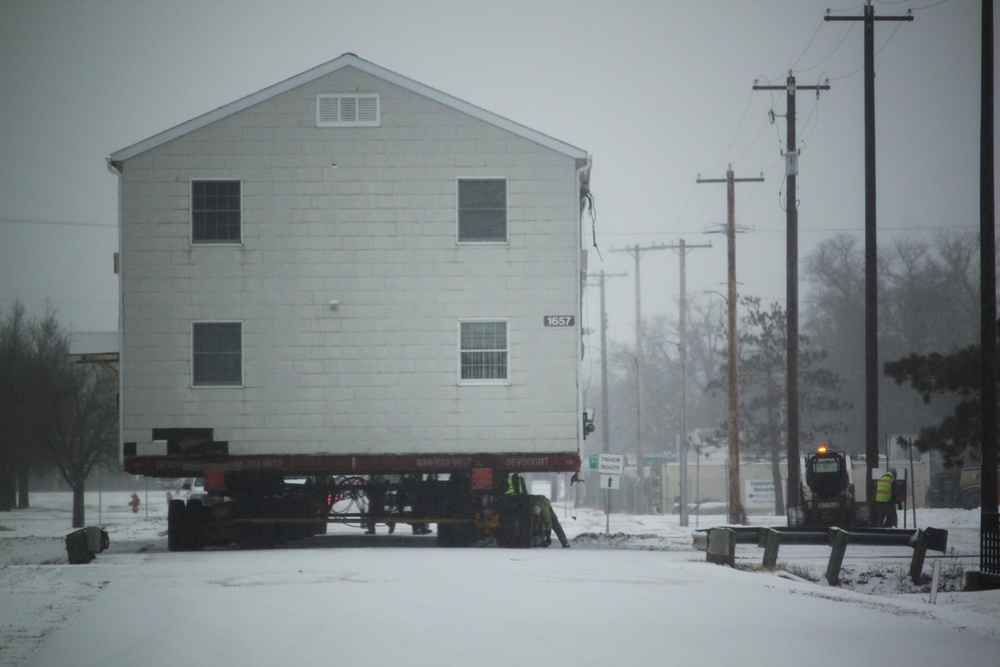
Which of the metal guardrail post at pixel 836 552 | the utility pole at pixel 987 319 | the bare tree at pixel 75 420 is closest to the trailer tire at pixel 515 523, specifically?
the metal guardrail post at pixel 836 552

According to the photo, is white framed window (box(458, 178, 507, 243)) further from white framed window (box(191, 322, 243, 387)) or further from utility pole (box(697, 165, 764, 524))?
utility pole (box(697, 165, 764, 524))

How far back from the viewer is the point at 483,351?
945 inches

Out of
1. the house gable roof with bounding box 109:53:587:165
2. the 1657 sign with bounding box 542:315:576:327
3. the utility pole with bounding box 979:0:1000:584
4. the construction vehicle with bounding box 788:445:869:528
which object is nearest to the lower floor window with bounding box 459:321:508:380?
the 1657 sign with bounding box 542:315:576:327

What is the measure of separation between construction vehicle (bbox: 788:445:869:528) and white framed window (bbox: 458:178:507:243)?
12017mm

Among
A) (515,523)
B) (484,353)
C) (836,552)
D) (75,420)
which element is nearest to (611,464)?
(515,523)

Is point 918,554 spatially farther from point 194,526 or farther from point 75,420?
point 75,420

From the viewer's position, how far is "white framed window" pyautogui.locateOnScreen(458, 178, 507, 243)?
2448 cm

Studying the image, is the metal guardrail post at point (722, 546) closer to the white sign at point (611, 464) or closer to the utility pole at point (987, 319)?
the utility pole at point (987, 319)

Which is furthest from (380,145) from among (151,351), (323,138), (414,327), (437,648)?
(437,648)

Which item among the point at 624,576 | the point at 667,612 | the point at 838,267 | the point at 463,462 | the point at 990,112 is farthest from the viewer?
the point at 838,267

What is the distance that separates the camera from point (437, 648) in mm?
10438

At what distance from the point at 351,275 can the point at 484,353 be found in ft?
9.98

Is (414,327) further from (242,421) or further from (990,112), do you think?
(990,112)

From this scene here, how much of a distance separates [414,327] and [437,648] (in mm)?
13995
